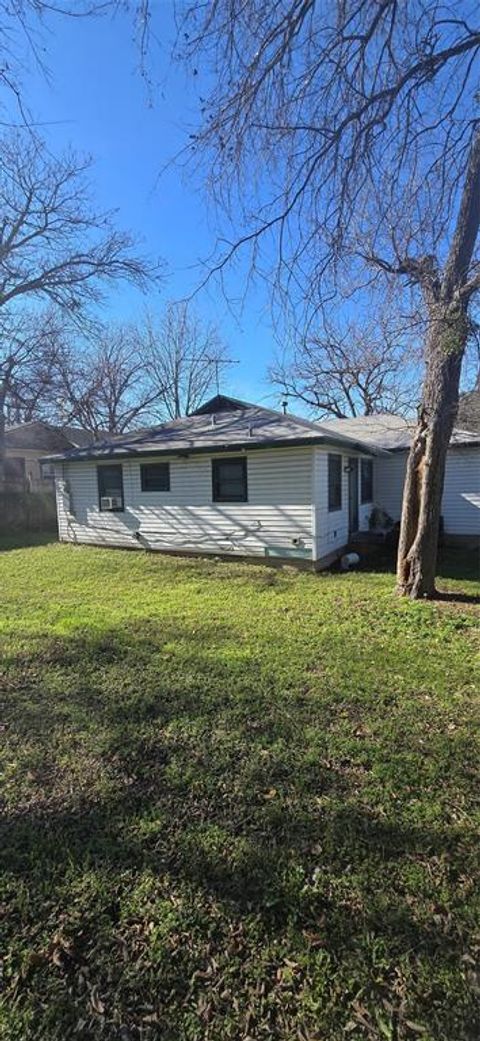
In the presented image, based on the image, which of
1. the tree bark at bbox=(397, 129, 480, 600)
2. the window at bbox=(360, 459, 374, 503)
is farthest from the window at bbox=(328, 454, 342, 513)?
the tree bark at bbox=(397, 129, 480, 600)

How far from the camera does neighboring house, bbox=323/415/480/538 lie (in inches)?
463

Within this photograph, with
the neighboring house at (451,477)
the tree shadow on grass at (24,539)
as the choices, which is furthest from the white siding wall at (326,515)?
the tree shadow on grass at (24,539)

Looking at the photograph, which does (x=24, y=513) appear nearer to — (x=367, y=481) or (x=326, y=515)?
(x=367, y=481)

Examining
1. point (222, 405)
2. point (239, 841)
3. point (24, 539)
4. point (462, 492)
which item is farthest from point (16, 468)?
point (239, 841)

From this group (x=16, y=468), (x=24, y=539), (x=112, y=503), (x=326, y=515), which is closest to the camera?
(x=326, y=515)

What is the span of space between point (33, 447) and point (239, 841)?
28.8m

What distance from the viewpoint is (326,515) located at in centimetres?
912

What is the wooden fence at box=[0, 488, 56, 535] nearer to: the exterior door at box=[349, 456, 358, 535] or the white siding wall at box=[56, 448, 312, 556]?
the white siding wall at box=[56, 448, 312, 556]

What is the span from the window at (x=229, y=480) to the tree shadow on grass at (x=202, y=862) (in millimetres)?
6080

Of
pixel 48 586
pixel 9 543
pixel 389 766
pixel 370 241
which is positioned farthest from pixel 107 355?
pixel 389 766

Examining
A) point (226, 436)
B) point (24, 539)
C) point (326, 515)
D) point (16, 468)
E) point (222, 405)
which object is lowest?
point (24, 539)

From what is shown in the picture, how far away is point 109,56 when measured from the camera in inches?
133

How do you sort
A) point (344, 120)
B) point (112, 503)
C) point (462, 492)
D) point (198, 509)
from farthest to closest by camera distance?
point (462, 492)
point (112, 503)
point (198, 509)
point (344, 120)

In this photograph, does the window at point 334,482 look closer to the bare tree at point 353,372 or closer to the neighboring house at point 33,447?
the bare tree at point 353,372
